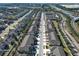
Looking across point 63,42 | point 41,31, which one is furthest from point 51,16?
point 63,42

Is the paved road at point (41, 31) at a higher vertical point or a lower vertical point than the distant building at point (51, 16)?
lower

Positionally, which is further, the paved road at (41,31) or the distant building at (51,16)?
the distant building at (51,16)

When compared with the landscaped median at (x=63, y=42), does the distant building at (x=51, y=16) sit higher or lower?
higher

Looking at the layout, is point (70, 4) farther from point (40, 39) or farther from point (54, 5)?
point (40, 39)

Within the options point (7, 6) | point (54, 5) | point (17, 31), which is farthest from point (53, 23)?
point (7, 6)

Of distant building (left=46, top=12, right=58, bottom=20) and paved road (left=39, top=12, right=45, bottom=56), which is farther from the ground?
distant building (left=46, top=12, right=58, bottom=20)

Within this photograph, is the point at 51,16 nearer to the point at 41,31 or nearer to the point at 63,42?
the point at 41,31

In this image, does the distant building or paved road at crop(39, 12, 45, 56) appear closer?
paved road at crop(39, 12, 45, 56)

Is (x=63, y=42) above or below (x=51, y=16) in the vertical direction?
below

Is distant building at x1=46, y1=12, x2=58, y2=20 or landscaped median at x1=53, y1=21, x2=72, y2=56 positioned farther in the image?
distant building at x1=46, y1=12, x2=58, y2=20

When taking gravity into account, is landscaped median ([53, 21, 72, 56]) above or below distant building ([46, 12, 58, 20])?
below

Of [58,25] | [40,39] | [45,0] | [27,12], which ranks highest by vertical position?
[45,0]
